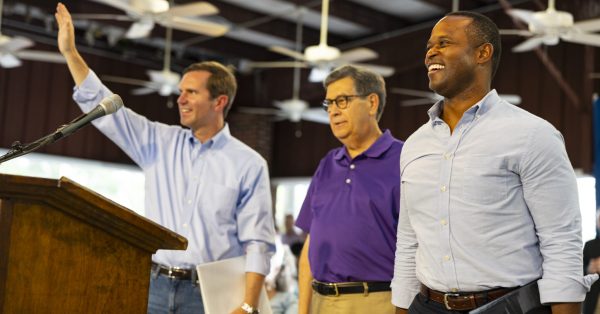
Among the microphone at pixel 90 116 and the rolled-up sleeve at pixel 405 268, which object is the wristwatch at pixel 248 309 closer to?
the rolled-up sleeve at pixel 405 268

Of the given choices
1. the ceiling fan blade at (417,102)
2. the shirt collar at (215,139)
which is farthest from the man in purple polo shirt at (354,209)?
the ceiling fan blade at (417,102)

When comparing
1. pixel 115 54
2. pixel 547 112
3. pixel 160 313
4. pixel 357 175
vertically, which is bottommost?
pixel 160 313

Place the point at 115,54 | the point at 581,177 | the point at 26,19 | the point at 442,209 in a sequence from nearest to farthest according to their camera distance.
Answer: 1. the point at 442,209
2. the point at 581,177
3. the point at 26,19
4. the point at 115,54

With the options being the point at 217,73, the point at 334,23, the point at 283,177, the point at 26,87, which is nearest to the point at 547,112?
the point at 334,23

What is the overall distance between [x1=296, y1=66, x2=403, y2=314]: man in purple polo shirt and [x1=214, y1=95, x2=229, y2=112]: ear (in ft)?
1.38

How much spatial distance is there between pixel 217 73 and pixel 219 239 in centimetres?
65

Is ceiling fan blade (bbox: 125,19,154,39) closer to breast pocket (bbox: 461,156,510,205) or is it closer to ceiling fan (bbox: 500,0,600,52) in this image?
ceiling fan (bbox: 500,0,600,52)

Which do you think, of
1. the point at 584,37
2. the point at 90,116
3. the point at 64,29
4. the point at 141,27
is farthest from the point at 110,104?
the point at 584,37

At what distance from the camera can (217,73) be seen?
304 cm

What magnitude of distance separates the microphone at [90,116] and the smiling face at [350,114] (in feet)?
3.22

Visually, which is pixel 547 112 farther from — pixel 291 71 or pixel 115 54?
pixel 115 54

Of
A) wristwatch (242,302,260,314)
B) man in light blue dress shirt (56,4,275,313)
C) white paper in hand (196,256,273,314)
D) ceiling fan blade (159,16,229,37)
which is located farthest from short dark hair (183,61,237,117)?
ceiling fan blade (159,16,229,37)

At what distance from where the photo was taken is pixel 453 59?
1921mm

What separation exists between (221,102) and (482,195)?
141cm
